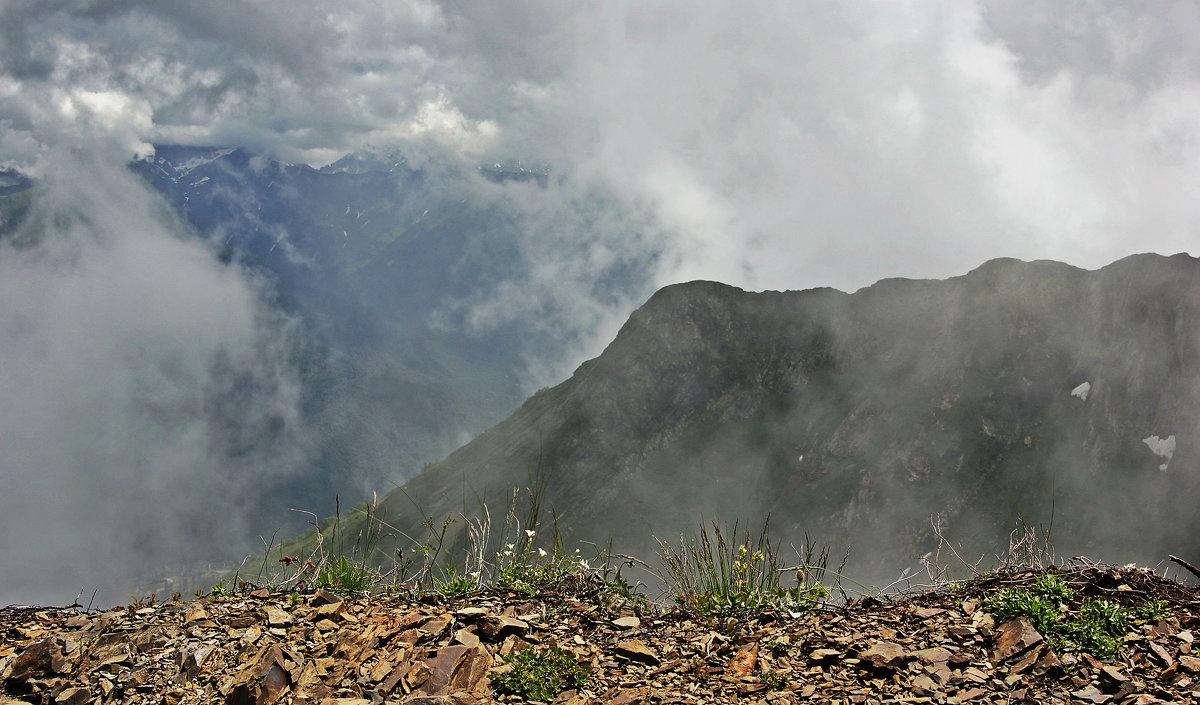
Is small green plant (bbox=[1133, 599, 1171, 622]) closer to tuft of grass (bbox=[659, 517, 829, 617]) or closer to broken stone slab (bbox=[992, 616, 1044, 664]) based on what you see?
broken stone slab (bbox=[992, 616, 1044, 664])

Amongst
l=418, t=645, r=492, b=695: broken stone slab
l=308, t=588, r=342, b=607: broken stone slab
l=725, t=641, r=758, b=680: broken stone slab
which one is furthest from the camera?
l=308, t=588, r=342, b=607: broken stone slab

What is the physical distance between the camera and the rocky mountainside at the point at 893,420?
7394 centimetres

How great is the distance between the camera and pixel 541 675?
14.3 feet

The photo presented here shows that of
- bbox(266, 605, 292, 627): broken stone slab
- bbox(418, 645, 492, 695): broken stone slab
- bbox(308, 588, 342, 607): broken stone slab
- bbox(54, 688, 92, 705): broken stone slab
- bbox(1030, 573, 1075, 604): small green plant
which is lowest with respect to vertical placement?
bbox(54, 688, 92, 705): broken stone slab

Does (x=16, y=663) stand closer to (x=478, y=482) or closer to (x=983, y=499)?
(x=983, y=499)

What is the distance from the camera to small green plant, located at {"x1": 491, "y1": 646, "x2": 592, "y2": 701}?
14.1ft

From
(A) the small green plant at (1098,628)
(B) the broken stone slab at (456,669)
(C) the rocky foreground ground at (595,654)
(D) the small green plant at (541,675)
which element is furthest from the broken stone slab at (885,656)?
(B) the broken stone slab at (456,669)

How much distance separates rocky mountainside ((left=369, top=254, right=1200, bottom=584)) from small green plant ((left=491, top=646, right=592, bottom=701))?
171 feet

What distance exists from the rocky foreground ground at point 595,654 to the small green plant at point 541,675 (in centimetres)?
4

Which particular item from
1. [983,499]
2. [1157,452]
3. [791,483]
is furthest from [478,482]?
[1157,452]

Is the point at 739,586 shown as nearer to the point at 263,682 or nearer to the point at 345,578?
the point at 345,578

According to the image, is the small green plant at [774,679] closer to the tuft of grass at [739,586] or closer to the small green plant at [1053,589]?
the tuft of grass at [739,586]

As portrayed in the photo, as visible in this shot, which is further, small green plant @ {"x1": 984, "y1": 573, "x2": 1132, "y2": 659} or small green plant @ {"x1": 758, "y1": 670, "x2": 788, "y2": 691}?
small green plant @ {"x1": 984, "y1": 573, "x2": 1132, "y2": 659}

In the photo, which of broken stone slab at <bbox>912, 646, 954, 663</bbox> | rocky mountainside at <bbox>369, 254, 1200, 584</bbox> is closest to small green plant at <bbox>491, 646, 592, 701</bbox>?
broken stone slab at <bbox>912, 646, 954, 663</bbox>
